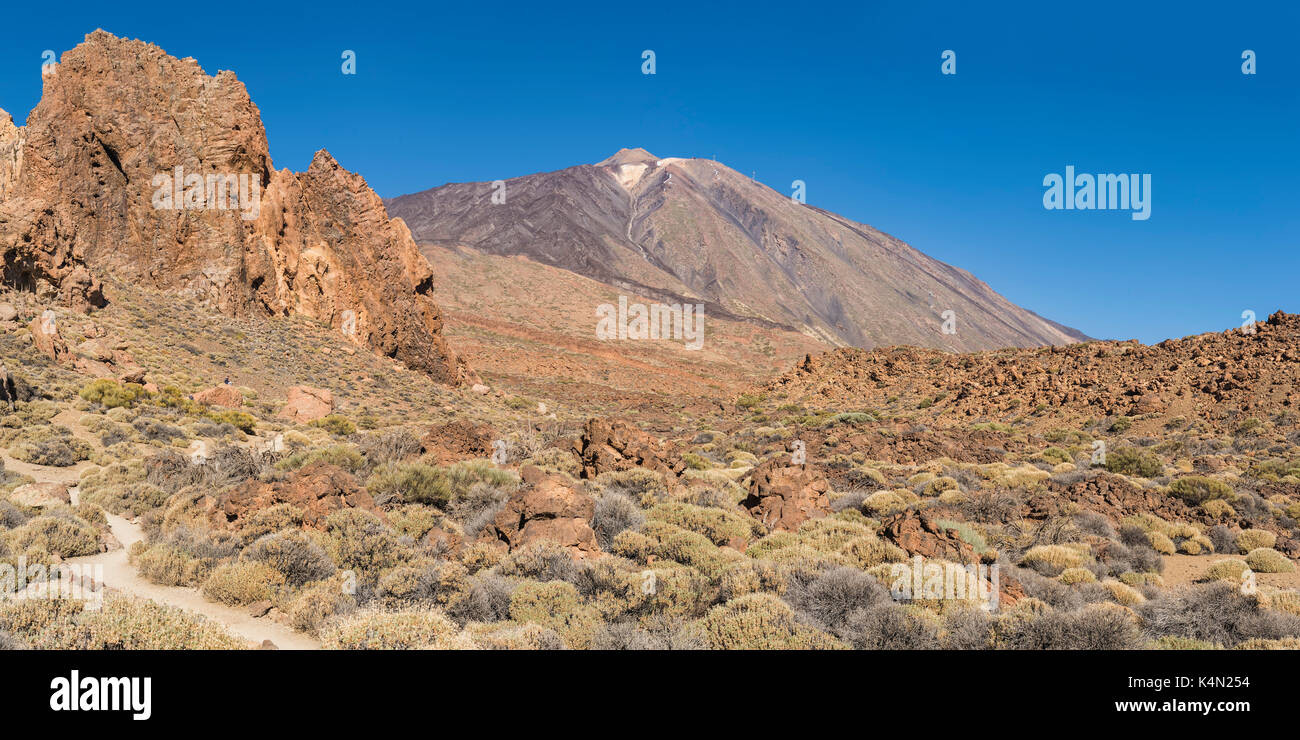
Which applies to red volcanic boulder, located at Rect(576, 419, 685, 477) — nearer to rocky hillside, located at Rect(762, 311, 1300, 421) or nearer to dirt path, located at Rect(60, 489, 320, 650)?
dirt path, located at Rect(60, 489, 320, 650)

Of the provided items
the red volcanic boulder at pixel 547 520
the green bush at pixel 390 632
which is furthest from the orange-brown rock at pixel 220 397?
the green bush at pixel 390 632

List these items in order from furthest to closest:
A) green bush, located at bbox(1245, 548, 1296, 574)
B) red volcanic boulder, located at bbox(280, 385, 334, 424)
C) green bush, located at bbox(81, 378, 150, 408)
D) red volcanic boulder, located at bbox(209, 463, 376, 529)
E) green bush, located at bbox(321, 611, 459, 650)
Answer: red volcanic boulder, located at bbox(280, 385, 334, 424) → green bush, located at bbox(81, 378, 150, 408) → green bush, located at bbox(1245, 548, 1296, 574) → red volcanic boulder, located at bbox(209, 463, 376, 529) → green bush, located at bbox(321, 611, 459, 650)

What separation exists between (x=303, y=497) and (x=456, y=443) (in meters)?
4.25

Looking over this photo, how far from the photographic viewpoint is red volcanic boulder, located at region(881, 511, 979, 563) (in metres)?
7.14

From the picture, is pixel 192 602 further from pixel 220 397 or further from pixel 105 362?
pixel 105 362

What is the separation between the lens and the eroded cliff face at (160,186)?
21922 millimetres

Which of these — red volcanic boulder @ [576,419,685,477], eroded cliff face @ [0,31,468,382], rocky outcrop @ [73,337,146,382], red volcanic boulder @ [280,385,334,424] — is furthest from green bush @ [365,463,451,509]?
eroded cliff face @ [0,31,468,382]

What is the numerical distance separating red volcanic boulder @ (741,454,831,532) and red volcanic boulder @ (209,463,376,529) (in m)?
5.35

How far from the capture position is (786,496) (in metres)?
9.26

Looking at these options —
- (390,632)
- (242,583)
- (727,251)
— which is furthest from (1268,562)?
(727,251)

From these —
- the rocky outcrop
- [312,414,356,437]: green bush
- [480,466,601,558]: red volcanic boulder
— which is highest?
the rocky outcrop
